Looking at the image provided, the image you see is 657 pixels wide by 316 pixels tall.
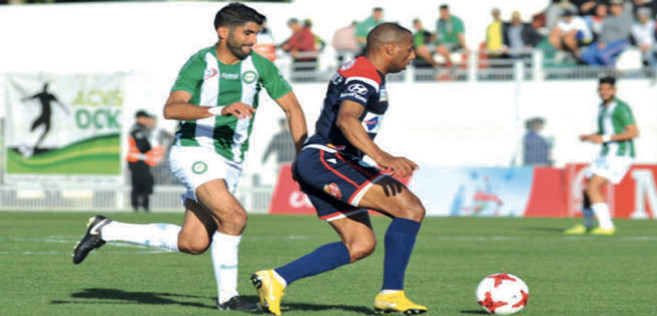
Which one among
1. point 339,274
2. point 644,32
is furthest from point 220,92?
point 644,32

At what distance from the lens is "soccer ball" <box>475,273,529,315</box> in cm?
830

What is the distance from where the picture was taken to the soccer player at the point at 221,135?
8.52 m

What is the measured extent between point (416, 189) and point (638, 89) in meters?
6.11

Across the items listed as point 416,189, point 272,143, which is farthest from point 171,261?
point 272,143

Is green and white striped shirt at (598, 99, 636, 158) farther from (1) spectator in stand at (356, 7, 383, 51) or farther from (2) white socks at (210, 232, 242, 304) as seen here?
(2) white socks at (210, 232, 242, 304)

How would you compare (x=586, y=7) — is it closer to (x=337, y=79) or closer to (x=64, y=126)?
(x=64, y=126)

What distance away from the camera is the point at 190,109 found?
27.1 feet

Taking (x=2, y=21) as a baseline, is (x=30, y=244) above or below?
below

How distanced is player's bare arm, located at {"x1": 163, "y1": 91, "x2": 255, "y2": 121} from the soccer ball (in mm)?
1966

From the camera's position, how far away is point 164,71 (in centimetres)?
2980

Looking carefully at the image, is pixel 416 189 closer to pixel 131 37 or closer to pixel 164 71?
pixel 164 71

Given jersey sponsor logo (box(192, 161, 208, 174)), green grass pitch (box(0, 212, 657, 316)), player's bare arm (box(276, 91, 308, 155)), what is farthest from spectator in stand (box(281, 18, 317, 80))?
jersey sponsor logo (box(192, 161, 208, 174))

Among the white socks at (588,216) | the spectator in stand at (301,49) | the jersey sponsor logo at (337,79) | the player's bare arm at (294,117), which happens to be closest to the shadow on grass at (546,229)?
the white socks at (588,216)

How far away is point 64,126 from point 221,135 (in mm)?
19370
